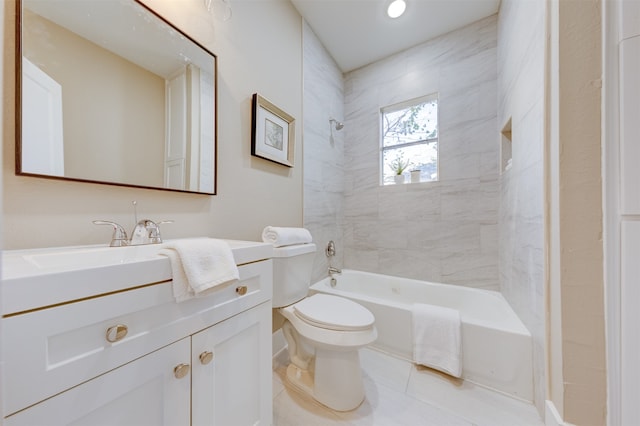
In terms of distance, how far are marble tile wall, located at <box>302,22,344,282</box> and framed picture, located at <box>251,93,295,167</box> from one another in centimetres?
21

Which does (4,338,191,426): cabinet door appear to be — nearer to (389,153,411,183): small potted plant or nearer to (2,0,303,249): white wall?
(2,0,303,249): white wall

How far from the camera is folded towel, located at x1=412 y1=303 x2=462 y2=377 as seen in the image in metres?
1.46

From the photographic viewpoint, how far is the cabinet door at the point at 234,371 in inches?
31.2

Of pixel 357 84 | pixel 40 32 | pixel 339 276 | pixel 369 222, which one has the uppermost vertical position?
pixel 357 84

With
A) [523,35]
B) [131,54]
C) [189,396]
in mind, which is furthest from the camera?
[523,35]

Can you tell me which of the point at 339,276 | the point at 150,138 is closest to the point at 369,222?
the point at 339,276

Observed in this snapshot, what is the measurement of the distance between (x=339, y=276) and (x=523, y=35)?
2087 mm

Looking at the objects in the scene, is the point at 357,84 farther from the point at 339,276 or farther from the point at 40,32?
the point at 40,32

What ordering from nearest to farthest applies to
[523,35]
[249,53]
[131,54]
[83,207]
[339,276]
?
[83,207] → [131,54] → [523,35] → [249,53] → [339,276]

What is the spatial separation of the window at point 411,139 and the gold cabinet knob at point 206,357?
208 cm

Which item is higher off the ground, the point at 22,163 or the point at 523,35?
the point at 523,35

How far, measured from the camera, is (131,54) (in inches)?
41.3

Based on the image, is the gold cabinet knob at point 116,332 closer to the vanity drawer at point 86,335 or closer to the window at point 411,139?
the vanity drawer at point 86,335

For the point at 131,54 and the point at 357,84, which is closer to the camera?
the point at 131,54
